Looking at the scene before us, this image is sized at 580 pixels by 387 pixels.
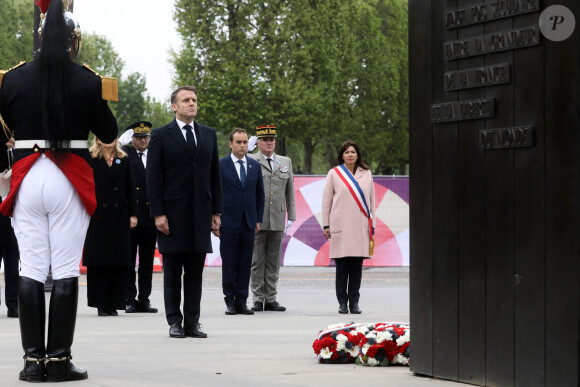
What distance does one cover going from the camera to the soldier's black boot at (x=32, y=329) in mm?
6539

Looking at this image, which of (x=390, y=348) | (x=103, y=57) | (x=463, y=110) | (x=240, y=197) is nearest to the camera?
(x=463, y=110)

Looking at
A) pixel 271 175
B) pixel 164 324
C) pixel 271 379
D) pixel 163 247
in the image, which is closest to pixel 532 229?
pixel 271 379

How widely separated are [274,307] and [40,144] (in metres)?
6.86

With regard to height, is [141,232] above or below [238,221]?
below

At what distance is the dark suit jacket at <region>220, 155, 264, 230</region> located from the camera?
42.0 ft

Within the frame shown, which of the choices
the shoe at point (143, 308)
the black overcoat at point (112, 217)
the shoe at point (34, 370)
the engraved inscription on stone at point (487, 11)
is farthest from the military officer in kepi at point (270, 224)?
the engraved inscription on stone at point (487, 11)

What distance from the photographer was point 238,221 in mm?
12789

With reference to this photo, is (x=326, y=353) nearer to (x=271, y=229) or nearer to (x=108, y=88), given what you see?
(x=108, y=88)

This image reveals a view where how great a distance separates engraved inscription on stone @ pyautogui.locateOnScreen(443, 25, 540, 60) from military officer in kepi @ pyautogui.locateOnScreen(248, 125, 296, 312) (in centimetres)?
713

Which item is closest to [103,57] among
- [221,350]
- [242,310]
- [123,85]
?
[123,85]

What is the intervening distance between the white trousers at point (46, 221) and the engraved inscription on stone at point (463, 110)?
223 centimetres

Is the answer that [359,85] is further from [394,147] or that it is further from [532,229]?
[532,229]

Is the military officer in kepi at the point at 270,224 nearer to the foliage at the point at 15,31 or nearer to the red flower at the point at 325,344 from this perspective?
the red flower at the point at 325,344

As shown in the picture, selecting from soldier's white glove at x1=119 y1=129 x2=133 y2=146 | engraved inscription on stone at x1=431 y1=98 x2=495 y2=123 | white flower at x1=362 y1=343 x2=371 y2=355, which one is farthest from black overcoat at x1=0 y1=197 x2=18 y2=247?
engraved inscription on stone at x1=431 y1=98 x2=495 y2=123
